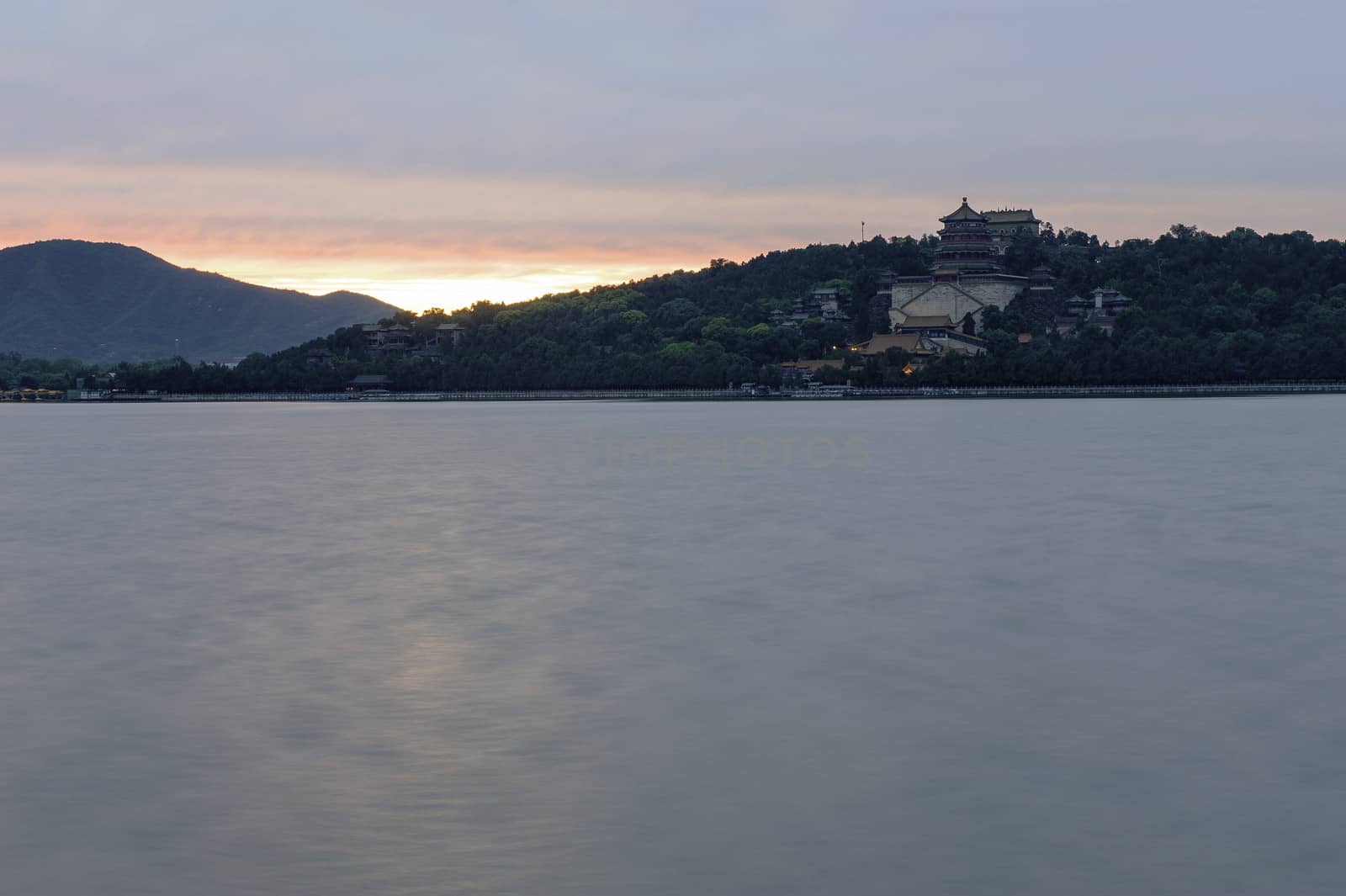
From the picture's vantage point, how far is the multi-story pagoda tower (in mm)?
189375

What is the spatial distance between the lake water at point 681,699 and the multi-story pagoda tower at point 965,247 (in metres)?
154

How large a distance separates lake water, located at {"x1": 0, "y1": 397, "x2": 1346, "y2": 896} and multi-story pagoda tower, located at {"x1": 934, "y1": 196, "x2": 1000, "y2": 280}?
505ft

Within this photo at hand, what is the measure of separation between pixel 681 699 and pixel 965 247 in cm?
18149

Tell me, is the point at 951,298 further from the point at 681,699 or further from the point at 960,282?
the point at 681,699

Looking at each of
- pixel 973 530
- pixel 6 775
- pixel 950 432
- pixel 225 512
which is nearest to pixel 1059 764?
pixel 6 775

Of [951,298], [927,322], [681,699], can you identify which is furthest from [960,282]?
[681,699]

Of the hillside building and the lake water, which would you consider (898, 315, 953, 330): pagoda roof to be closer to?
the hillside building

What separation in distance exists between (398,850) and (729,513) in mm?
27486

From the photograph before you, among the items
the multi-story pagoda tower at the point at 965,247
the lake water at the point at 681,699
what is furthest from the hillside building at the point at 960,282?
the lake water at the point at 681,699

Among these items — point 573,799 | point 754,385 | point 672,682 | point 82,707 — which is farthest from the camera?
point 754,385

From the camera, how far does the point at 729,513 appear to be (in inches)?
1473

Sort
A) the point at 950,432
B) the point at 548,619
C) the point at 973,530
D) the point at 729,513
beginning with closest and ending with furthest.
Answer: the point at 548,619 → the point at 973,530 → the point at 729,513 → the point at 950,432

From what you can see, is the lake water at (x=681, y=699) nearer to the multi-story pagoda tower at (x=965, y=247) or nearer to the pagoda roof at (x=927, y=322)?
the pagoda roof at (x=927, y=322)

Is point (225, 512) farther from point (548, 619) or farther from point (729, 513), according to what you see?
point (548, 619)
